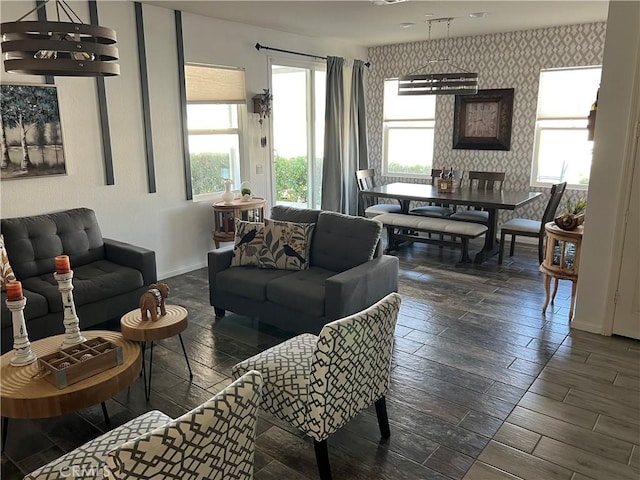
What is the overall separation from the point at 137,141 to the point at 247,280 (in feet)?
6.60

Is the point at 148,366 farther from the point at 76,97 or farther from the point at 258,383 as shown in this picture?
the point at 76,97

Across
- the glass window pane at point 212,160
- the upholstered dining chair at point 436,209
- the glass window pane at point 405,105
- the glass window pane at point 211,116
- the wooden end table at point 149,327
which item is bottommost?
the wooden end table at point 149,327

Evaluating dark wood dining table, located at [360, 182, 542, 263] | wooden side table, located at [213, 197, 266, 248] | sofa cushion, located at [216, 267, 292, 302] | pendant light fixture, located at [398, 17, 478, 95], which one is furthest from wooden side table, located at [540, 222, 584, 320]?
wooden side table, located at [213, 197, 266, 248]

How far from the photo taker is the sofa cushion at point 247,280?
3.76 m

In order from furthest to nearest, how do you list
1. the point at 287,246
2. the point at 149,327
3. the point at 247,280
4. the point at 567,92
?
the point at 567,92 < the point at 287,246 < the point at 247,280 < the point at 149,327

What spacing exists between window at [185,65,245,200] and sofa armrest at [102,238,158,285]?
57.4 inches

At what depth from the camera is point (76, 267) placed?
160 inches

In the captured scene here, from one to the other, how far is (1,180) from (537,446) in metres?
4.16

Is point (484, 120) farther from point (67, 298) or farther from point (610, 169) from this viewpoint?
point (67, 298)

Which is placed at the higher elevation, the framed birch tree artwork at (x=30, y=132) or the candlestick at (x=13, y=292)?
the framed birch tree artwork at (x=30, y=132)

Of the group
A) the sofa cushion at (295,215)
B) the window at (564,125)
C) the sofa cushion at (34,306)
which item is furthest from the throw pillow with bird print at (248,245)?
the window at (564,125)

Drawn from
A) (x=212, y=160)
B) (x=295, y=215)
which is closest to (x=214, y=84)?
(x=212, y=160)

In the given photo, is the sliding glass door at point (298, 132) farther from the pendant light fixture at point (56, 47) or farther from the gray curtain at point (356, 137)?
the pendant light fixture at point (56, 47)

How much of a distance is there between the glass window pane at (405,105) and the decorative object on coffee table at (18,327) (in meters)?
6.05
